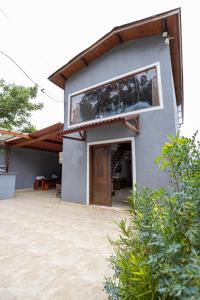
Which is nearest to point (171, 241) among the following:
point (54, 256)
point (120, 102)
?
point (54, 256)

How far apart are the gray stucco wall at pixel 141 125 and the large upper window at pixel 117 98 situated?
0.96 feet

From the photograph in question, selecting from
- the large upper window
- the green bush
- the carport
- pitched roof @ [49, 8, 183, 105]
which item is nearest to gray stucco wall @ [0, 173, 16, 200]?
the carport

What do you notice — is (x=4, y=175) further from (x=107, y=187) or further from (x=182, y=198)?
(x=182, y=198)

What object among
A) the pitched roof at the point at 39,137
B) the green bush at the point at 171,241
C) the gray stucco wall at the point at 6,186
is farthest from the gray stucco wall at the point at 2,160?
the green bush at the point at 171,241

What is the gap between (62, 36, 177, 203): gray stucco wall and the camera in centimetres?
489

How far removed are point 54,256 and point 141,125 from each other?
423 centimetres

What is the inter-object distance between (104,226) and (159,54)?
5.52m

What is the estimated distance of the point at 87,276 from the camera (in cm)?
209

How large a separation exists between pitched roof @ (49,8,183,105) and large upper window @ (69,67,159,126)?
46.1 inches

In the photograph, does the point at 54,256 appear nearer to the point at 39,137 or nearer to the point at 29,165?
the point at 39,137

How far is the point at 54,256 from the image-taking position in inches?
102

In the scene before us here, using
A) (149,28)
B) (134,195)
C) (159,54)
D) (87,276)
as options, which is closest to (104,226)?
(87,276)

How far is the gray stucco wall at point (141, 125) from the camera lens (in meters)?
4.89

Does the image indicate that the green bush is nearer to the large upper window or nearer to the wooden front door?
the large upper window
